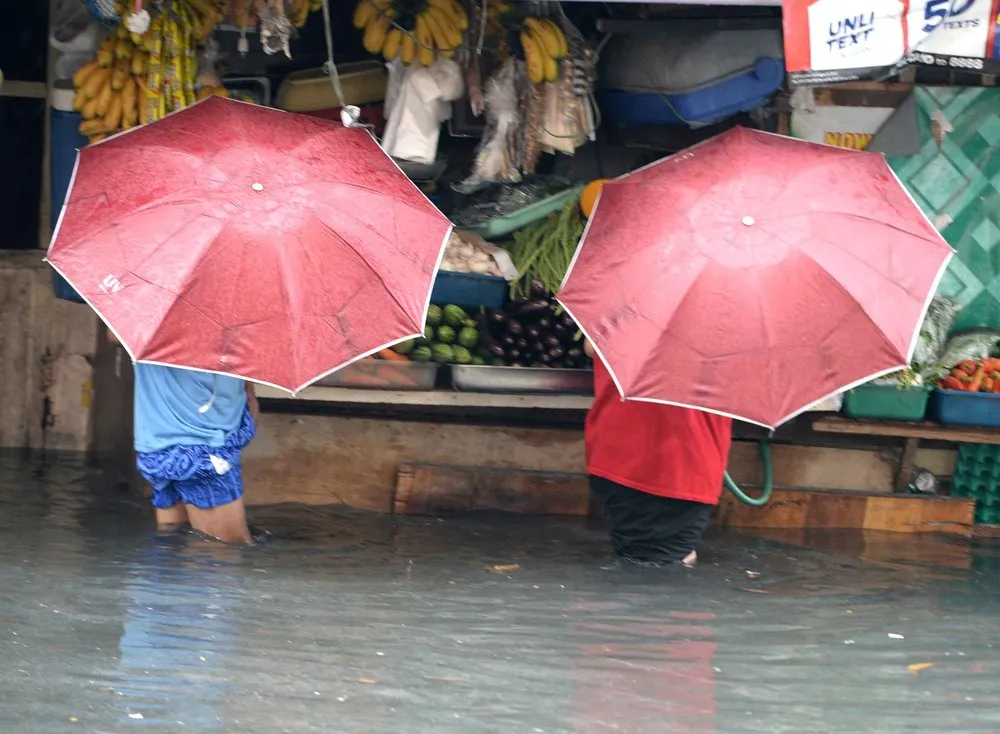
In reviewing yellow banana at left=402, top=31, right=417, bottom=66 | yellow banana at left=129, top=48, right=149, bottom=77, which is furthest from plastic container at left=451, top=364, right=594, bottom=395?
yellow banana at left=129, top=48, right=149, bottom=77

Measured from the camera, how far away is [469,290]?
23.2ft

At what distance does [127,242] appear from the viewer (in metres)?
5.24

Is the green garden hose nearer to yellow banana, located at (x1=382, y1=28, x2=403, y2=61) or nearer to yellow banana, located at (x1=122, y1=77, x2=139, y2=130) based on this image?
yellow banana, located at (x1=382, y1=28, x2=403, y2=61)

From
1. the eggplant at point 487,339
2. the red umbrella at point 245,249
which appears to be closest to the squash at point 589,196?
the eggplant at point 487,339

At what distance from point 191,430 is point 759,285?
2.41 metres

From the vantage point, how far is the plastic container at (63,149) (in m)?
6.78

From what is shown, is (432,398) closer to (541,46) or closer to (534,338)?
(534,338)

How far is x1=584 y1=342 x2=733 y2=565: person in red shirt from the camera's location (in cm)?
605

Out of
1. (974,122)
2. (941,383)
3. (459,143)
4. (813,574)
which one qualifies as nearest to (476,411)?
(459,143)

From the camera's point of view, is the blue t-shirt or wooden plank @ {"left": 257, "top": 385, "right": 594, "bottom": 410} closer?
the blue t-shirt

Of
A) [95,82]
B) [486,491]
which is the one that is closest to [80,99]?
[95,82]

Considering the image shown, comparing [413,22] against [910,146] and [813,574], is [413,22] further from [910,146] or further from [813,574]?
[813,574]

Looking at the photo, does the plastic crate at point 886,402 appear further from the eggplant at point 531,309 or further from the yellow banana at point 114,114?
the yellow banana at point 114,114

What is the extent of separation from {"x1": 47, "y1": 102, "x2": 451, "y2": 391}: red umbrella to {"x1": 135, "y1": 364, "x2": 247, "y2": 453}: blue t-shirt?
81cm
